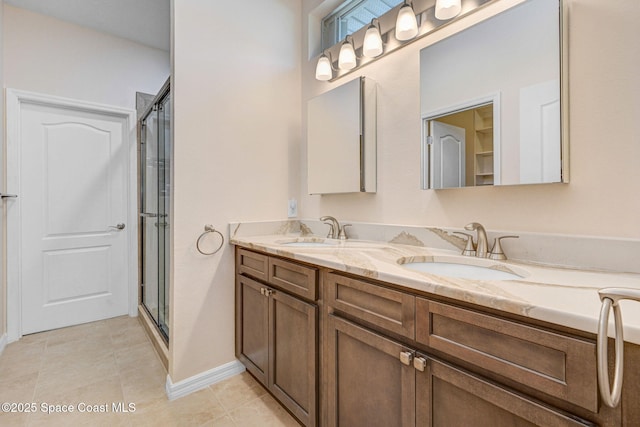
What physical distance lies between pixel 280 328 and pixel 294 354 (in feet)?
0.48

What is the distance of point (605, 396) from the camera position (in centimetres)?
50

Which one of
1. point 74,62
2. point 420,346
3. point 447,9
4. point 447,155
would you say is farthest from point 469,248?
point 74,62

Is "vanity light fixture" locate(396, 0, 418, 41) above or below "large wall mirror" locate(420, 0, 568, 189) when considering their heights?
above

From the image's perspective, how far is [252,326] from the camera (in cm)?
169

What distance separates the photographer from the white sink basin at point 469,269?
3.44 ft

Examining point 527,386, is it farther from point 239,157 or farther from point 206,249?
point 239,157

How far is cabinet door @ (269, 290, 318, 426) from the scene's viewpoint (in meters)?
1.24

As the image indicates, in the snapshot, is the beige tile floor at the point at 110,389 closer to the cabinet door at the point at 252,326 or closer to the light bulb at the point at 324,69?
the cabinet door at the point at 252,326

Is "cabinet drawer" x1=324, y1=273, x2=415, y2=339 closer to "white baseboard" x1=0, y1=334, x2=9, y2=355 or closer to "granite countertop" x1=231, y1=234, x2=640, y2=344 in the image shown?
"granite countertop" x1=231, y1=234, x2=640, y2=344

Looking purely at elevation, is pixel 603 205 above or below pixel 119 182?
below

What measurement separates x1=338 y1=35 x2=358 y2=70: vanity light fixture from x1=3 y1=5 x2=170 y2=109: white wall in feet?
6.98

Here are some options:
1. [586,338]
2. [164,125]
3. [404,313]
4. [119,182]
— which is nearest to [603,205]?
[586,338]

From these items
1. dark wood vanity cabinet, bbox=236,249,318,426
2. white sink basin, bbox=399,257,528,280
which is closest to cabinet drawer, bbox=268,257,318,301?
dark wood vanity cabinet, bbox=236,249,318,426

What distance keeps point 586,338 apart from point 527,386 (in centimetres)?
17
